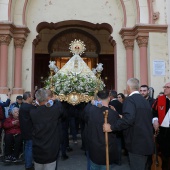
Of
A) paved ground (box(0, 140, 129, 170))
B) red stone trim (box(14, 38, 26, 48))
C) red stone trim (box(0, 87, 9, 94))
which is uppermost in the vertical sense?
red stone trim (box(14, 38, 26, 48))

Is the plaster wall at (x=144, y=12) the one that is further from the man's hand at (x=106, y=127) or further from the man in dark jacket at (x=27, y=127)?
the man's hand at (x=106, y=127)

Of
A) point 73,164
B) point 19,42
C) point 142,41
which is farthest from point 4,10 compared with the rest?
point 73,164

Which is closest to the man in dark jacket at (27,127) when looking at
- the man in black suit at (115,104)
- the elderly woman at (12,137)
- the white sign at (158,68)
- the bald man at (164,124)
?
the elderly woman at (12,137)

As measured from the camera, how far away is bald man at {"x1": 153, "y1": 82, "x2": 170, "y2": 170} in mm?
4880

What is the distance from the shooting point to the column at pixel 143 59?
9219 mm

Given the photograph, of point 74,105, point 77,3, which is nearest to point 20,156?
point 74,105

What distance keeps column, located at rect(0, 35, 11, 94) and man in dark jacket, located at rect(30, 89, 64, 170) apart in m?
5.28

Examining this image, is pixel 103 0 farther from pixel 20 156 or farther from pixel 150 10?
pixel 20 156

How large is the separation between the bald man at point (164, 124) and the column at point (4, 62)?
541 centimetres

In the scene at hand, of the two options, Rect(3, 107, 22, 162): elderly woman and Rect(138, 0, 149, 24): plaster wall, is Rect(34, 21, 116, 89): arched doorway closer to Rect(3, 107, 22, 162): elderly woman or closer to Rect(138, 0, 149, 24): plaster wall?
Rect(138, 0, 149, 24): plaster wall

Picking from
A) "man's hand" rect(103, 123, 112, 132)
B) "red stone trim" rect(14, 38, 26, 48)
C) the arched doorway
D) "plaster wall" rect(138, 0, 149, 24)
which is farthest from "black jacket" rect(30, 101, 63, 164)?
the arched doorway

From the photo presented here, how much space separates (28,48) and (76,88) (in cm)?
338

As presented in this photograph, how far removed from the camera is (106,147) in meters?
3.54

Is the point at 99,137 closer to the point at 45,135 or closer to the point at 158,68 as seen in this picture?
the point at 45,135
